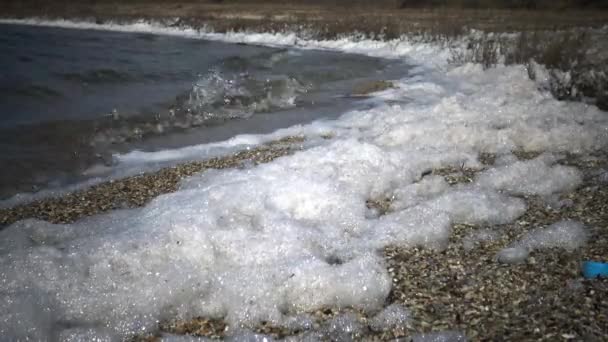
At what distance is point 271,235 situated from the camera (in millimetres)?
3994

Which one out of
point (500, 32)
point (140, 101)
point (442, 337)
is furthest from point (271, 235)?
point (500, 32)

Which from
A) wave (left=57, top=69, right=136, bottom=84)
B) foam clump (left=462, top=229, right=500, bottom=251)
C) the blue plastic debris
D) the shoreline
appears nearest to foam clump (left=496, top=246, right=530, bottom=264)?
foam clump (left=462, top=229, right=500, bottom=251)

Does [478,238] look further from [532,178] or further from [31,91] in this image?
[31,91]

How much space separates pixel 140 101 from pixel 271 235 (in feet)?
25.6

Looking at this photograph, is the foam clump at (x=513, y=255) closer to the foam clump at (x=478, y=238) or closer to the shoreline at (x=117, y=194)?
the foam clump at (x=478, y=238)

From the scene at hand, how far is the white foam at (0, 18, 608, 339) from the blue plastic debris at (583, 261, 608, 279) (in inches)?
18.4

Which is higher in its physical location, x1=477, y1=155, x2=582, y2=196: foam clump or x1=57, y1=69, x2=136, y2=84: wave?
x1=57, y1=69, x2=136, y2=84: wave

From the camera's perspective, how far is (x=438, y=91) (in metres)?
10.8

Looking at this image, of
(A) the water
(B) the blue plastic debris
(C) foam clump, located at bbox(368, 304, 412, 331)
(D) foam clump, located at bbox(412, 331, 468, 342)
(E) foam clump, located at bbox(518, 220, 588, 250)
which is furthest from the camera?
(A) the water

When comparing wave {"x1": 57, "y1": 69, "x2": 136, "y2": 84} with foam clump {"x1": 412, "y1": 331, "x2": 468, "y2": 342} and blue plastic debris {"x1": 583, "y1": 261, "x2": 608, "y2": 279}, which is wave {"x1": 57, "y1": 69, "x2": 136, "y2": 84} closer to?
foam clump {"x1": 412, "y1": 331, "x2": 468, "y2": 342}

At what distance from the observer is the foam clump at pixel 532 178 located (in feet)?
15.9

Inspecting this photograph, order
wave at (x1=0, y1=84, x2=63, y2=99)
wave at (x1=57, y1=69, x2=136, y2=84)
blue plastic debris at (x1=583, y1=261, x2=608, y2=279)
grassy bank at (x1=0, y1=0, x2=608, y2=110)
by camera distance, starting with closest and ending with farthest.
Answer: blue plastic debris at (x1=583, y1=261, x2=608, y2=279) → grassy bank at (x1=0, y1=0, x2=608, y2=110) → wave at (x1=0, y1=84, x2=63, y2=99) → wave at (x1=57, y1=69, x2=136, y2=84)

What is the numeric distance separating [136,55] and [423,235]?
1858cm

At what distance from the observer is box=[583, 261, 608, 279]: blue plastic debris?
314cm
